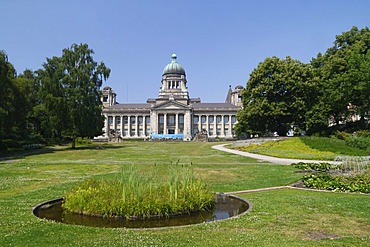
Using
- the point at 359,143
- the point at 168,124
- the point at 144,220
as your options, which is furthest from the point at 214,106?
the point at 144,220

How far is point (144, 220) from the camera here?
9.60m

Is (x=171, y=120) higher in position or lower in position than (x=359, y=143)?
higher

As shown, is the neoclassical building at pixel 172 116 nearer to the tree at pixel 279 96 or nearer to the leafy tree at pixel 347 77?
the leafy tree at pixel 347 77

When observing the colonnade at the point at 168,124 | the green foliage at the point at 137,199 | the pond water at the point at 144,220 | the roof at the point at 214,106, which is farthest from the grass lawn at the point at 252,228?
the roof at the point at 214,106

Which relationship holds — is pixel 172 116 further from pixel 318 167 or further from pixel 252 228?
pixel 252 228

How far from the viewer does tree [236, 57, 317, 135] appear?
1721 inches

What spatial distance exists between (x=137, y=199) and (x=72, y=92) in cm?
3656

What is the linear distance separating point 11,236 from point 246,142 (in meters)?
40.2

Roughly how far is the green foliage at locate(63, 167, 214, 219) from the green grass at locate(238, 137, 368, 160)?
2088 cm

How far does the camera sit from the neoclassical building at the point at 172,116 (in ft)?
410

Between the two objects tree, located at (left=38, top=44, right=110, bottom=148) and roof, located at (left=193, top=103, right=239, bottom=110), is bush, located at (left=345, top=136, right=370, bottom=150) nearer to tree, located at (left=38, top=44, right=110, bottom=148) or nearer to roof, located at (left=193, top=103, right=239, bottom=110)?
tree, located at (left=38, top=44, right=110, bottom=148)

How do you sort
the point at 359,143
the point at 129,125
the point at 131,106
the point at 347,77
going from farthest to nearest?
the point at 131,106
the point at 129,125
the point at 347,77
the point at 359,143

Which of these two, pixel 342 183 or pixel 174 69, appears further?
pixel 174 69

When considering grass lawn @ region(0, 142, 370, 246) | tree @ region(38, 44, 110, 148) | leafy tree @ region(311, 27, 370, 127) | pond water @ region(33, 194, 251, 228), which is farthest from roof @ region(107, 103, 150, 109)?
pond water @ region(33, 194, 251, 228)
